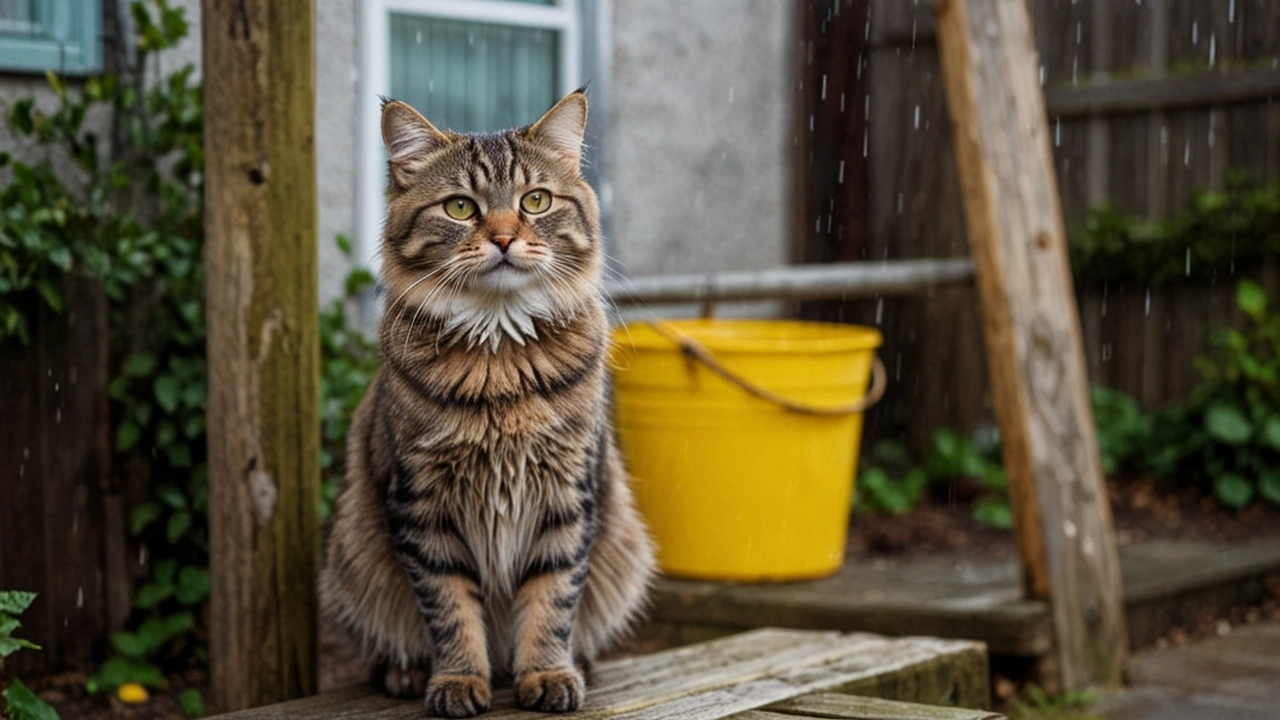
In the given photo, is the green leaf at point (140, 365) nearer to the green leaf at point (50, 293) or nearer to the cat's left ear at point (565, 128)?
the green leaf at point (50, 293)

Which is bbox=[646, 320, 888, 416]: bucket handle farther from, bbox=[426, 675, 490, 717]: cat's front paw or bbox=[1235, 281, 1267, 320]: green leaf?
bbox=[1235, 281, 1267, 320]: green leaf

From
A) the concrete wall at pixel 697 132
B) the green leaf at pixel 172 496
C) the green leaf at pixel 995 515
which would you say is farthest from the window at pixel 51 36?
the green leaf at pixel 995 515

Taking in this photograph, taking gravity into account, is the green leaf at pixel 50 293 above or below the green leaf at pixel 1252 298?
above

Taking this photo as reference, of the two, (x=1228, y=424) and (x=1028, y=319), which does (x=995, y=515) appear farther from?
(x=1028, y=319)

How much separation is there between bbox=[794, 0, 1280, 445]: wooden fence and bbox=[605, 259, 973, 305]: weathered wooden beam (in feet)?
6.44

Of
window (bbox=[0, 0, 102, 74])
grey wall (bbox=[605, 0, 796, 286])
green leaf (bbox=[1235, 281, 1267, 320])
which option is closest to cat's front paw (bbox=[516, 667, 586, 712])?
window (bbox=[0, 0, 102, 74])

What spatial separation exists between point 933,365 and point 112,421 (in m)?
3.83

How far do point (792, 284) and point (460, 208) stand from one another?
196 centimetres

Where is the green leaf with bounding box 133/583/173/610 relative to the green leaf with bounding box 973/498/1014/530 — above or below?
above

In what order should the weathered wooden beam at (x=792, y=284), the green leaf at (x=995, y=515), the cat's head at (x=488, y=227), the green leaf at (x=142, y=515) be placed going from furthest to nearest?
the green leaf at (x=995, y=515) < the weathered wooden beam at (x=792, y=284) < the green leaf at (x=142, y=515) < the cat's head at (x=488, y=227)

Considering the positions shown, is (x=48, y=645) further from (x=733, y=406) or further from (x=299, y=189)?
(x=733, y=406)

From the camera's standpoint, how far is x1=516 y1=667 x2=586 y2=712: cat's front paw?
2.54 metres

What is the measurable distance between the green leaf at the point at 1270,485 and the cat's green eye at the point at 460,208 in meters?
4.10

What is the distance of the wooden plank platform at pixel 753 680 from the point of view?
8.59 feet
